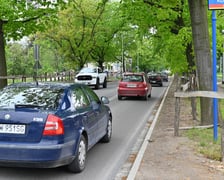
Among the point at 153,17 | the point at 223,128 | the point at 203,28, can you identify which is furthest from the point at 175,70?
the point at 223,128

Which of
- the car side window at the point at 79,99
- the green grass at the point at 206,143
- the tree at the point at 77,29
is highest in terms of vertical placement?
the tree at the point at 77,29

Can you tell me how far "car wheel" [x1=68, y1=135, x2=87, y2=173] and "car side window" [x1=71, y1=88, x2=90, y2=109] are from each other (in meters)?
0.57

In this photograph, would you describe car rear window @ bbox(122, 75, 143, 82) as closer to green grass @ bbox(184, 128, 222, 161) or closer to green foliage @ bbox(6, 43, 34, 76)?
green grass @ bbox(184, 128, 222, 161)

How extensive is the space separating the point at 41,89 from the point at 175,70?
574 inches

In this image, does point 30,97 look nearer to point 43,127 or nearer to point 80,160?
point 43,127

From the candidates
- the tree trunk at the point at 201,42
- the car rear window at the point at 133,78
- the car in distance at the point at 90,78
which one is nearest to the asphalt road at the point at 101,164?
the tree trunk at the point at 201,42

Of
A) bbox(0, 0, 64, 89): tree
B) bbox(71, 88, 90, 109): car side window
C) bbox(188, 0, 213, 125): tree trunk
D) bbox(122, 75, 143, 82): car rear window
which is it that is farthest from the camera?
bbox(122, 75, 143, 82): car rear window

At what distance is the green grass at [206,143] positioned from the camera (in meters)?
7.40

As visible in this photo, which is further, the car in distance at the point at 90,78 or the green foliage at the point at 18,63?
the green foliage at the point at 18,63

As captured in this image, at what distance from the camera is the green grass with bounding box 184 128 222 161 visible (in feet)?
24.3

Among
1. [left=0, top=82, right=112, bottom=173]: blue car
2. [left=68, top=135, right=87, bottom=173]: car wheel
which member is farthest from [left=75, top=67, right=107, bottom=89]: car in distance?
[left=68, top=135, right=87, bottom=173]: car wheel

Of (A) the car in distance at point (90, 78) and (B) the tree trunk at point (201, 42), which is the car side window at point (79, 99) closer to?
(B) the tree trunk at point (201, 42)

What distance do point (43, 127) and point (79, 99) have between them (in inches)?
54.7

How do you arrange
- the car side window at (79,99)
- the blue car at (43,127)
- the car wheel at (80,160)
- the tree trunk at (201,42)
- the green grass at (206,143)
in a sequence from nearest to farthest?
1. the blue car at (43,127)
2. the car wheel at (80,160)
3. the car side window at (79,99)
4. the green grass at (206,143)
5. the tree trunk at (201,42)
